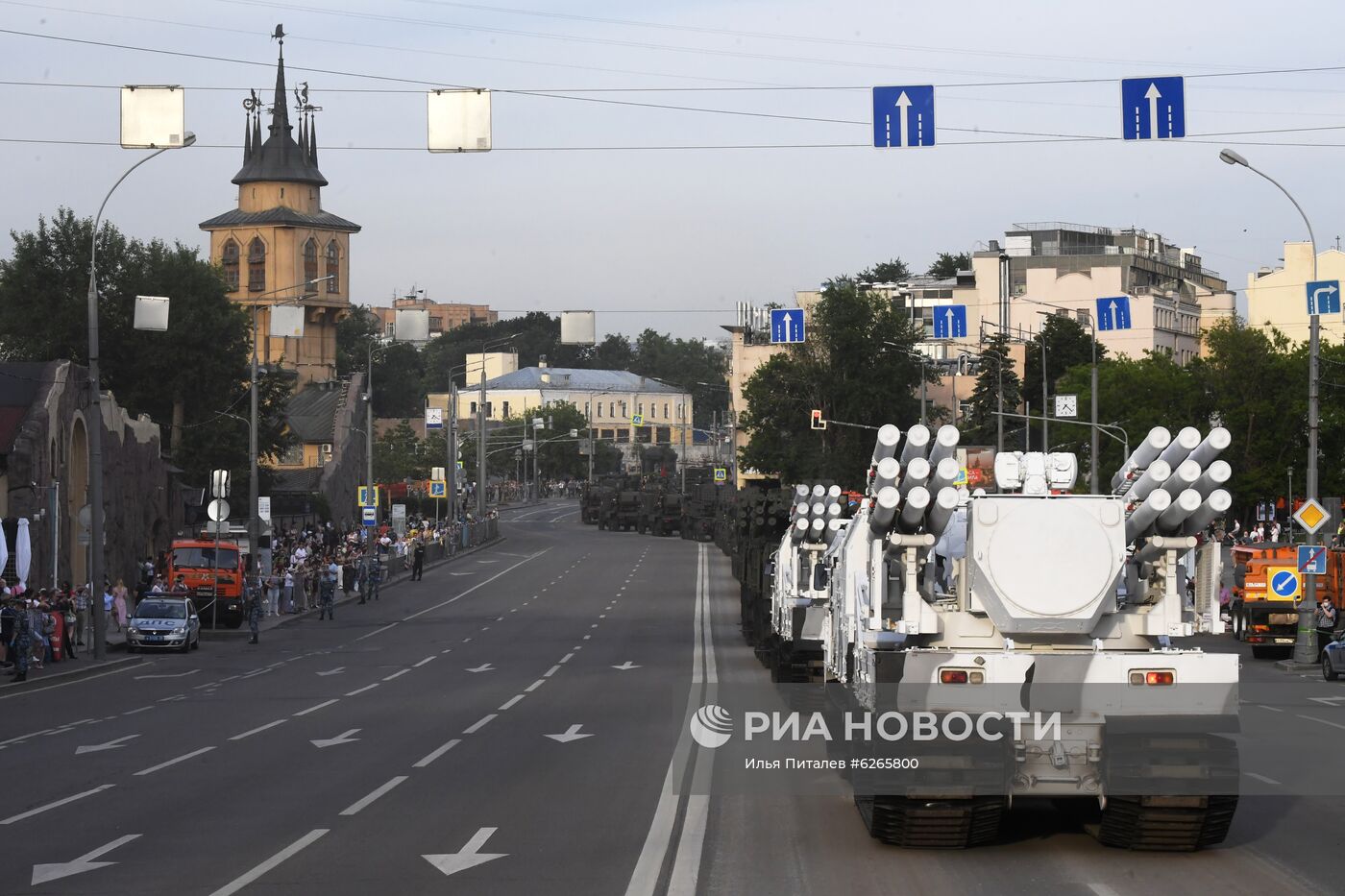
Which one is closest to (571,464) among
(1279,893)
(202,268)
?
(202,268)

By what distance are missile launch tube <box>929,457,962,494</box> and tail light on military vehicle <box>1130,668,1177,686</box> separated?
6.36 ft

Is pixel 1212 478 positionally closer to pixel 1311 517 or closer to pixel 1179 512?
pixel 1179 512

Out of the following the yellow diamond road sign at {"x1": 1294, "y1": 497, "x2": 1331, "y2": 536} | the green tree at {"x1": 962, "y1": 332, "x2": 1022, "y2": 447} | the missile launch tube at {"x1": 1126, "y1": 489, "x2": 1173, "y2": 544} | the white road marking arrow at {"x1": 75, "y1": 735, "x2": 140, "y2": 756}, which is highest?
the green tree at {"x1": 962, "y1": 332, "x2": 1022, "y2": 447}

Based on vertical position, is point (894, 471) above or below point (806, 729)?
Result: above

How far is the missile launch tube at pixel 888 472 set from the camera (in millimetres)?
13086

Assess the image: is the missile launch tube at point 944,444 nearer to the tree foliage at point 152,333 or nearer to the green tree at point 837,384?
the tree foliage at point 152,333

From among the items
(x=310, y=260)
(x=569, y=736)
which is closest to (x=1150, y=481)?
(x=569, y=736)

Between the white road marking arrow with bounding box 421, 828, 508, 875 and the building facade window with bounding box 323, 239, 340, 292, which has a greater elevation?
the building facade window with bounding box 323, 239, 340, 292

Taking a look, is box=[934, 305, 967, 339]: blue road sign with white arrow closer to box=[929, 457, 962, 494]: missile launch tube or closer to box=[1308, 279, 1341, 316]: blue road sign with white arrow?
box=[1308, 279, 1341, 316]: blue road sign with white arrow

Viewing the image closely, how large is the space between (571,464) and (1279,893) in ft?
589

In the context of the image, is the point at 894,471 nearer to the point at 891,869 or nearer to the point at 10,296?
the point at 891,869

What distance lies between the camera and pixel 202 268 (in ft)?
Answer: 279

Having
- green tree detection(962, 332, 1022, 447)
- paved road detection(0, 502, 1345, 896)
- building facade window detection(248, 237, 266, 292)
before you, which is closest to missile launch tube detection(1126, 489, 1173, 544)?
paved road detection(0, 502, 1345, 896)

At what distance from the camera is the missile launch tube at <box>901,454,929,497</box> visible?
42.2ft
